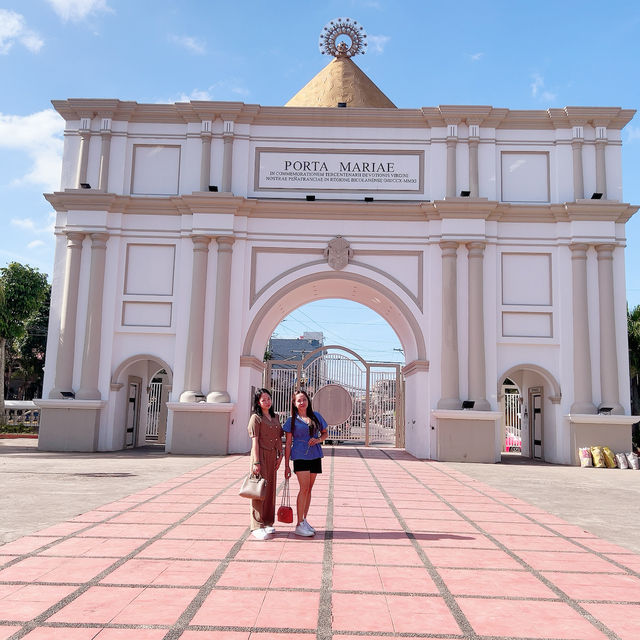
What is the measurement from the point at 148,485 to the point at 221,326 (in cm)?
751

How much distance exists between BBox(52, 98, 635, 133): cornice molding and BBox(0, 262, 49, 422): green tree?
1052 centimetres

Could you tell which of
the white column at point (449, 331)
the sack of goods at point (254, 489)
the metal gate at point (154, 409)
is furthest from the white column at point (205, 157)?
the sack of goods at point (254, 489)

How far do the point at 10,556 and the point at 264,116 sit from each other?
601 inches

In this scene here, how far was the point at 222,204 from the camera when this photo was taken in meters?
17.6

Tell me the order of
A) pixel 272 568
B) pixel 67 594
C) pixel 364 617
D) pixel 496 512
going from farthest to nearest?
pixel 496 512
pixel 272 568
pixel 67 594
pixel 364 617

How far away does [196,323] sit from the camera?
1730 centimetres

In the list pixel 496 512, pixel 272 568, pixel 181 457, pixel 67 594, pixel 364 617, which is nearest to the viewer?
pixel 364 617

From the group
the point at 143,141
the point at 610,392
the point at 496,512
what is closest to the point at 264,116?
the point at 143,141

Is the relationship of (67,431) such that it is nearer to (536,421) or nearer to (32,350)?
(536,421)

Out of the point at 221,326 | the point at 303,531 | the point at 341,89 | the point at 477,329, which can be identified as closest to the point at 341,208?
the point at 221,326

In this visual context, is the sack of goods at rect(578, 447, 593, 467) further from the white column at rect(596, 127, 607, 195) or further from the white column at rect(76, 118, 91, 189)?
the white column at rect(76, 118, 91, 189)

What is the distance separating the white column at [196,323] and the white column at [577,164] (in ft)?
33.8

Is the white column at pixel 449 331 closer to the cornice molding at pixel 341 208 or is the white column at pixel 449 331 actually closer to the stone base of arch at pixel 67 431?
the cornice molding at pixel 341 208

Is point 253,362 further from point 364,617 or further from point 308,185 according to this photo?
point 364,617
